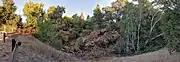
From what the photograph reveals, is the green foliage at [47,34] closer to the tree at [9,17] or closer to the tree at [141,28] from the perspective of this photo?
the tree at [9,17]

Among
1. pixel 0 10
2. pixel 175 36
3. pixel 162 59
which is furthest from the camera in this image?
pixel 0 10

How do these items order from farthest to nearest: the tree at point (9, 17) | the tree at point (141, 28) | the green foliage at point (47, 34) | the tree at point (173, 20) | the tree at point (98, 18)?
the tree at point (98, 18) < the tree at point (141, 28) < the tree at point (9, 17) < the green foliage at point (47, 34) < the tree at point (173, 20)

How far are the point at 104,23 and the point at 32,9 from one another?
28.7ft

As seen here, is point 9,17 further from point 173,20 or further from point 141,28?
point 173,20

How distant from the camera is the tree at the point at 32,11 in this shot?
116 feet

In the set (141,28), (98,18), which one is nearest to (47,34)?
(98,18)

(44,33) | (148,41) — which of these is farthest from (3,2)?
(148,41)

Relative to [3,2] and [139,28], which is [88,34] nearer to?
[139,28]

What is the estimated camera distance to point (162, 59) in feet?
76.7

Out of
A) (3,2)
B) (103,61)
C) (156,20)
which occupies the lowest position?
(103,61)

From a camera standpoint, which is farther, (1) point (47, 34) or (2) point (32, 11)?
(2) point (32, 11)

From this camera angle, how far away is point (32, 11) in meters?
35.5

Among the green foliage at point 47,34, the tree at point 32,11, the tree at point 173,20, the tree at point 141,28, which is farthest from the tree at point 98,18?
the tree at point 173,20

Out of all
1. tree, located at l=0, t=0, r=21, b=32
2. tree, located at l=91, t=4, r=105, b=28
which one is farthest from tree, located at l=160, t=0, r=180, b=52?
tree, located at l=0, t=0, r=21, b=32
